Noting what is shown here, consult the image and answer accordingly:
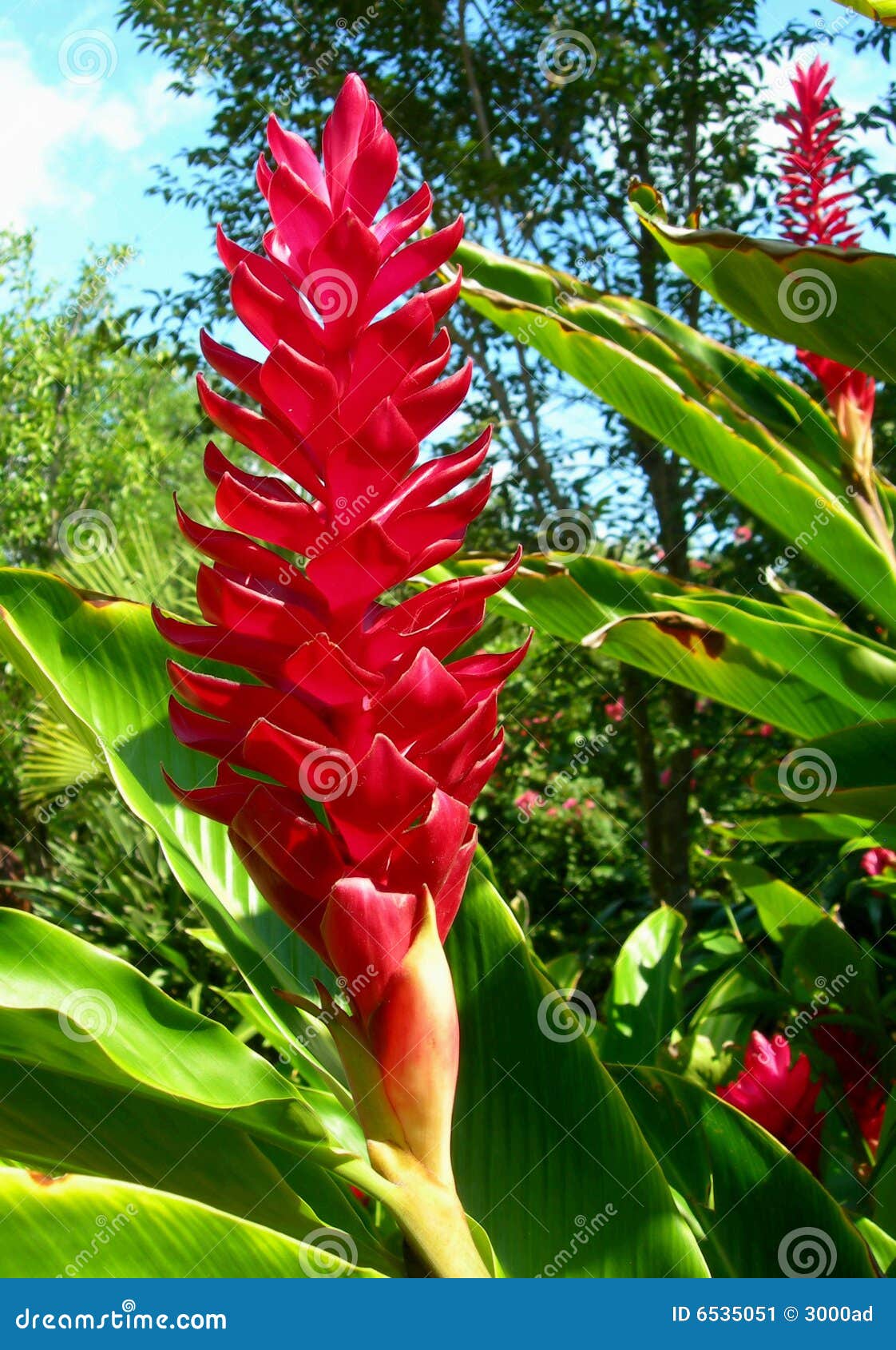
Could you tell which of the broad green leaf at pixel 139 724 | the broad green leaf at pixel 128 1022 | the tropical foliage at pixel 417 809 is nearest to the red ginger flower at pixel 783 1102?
the tropical foliage at pixel 417 809

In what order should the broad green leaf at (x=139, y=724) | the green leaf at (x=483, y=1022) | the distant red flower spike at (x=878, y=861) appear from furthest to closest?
the distant red flower spike at (x=878, y=861), the broad green leaf at (x=139, y=724), the green leaf at (x=483, y=1022)

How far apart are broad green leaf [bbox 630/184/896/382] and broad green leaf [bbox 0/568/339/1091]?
2.53 feet

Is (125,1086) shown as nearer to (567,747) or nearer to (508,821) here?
(567,747)

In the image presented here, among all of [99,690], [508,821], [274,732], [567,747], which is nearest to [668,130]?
[567,747]

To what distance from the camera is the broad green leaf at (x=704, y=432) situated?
1.68 m

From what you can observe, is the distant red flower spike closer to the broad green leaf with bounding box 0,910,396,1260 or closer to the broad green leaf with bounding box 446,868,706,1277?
the broad green leaf with bounding box 446,868,706,1277

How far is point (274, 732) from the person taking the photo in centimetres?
74

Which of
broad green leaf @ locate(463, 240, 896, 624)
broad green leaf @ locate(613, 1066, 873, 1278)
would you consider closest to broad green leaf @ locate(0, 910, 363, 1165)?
broad green leaf @ locate(613, 1066, 873, 1278)

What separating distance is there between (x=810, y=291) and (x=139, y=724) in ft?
2.83

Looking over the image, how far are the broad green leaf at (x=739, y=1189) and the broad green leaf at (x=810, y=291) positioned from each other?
0.83 metres

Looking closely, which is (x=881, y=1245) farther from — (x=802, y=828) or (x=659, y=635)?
(x=659, y=635)

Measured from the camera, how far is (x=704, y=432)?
1.70m

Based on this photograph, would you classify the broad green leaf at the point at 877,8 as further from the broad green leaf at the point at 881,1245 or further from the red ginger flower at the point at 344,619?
the broad green leaf at the point at 881,1245

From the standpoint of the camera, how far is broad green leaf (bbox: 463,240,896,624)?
1681mm
